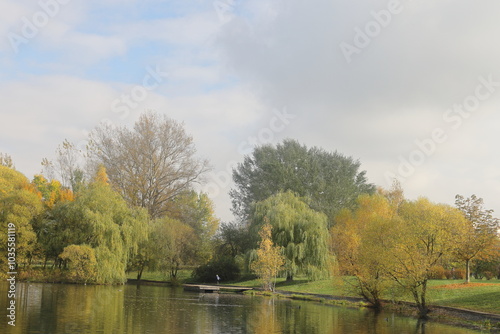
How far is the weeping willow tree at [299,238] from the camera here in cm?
4322

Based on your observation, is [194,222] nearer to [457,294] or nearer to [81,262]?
[81,262]

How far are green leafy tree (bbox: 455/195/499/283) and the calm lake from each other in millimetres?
9942

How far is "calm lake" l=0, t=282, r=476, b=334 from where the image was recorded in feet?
59.5

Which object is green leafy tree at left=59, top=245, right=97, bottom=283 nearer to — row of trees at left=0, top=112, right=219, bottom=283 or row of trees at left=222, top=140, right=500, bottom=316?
row of trees at left=0, top=112, right=219, bottom=283

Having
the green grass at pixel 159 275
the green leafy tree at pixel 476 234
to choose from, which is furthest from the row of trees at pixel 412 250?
the green grass at pixel 159 275

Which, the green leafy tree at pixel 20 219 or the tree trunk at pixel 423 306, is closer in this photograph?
the tree trunk at pixel 423 306

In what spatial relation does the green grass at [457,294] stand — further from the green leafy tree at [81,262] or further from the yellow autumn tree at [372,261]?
the green leafy tree at [81,262]

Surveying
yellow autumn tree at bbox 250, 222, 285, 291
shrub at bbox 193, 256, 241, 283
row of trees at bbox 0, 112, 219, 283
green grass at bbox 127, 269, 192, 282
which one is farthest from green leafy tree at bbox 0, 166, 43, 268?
yellow autumn tree at bbox 250, 222, 285, 291

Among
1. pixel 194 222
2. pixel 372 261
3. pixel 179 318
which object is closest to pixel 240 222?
pixel 194 222

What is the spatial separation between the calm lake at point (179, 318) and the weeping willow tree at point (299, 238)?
12.9m

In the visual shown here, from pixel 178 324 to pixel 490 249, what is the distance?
24.8 meters

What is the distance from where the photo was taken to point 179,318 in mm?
22156

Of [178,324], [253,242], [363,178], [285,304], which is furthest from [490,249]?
[363,178]

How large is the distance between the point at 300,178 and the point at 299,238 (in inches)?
624
